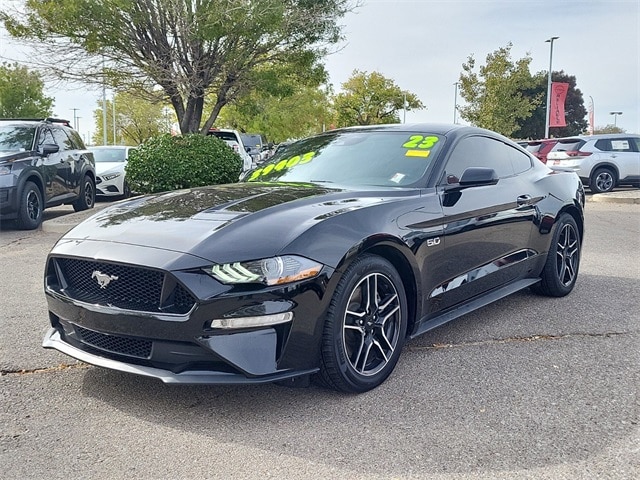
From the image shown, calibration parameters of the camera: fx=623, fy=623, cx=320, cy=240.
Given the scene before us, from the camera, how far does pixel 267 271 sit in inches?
111

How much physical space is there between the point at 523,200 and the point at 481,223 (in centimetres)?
76

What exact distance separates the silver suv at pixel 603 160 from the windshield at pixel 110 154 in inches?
427

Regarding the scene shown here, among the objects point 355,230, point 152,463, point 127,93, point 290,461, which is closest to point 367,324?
point 355,230

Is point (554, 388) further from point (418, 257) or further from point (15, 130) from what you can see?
point (15, 130)

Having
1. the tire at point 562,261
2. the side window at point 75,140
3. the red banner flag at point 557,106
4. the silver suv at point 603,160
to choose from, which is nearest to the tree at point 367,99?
the red banner flag at point 557,106

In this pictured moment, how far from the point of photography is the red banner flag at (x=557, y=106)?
1494 inches

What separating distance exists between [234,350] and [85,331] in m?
0.83

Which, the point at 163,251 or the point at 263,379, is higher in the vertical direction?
the point at 163,251

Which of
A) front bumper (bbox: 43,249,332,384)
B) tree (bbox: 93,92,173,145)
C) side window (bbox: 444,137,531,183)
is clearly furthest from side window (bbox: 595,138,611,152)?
tree (bbox: 93,92,173,145)

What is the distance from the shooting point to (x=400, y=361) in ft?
12.2

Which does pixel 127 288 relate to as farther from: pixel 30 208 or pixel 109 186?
pixel 109 186

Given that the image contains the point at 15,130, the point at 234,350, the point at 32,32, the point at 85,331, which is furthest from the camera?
the point at 32,32

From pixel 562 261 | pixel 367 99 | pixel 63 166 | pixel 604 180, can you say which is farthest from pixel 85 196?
pixel 367 99

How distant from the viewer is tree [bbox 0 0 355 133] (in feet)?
39.2
